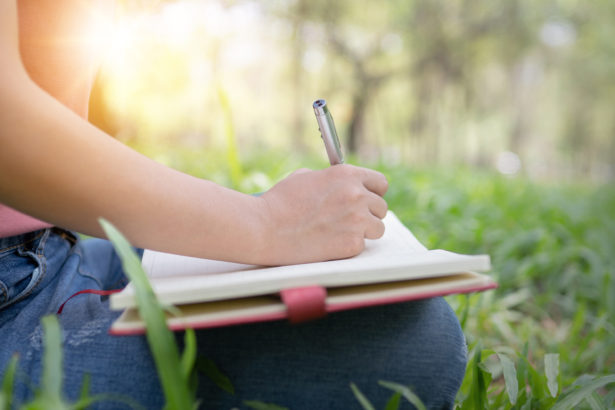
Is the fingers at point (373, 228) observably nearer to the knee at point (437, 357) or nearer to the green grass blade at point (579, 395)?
the knee at point (437, 357)

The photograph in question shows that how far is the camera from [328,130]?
894 mm

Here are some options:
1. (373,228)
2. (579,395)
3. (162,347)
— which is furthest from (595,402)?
(162,347)

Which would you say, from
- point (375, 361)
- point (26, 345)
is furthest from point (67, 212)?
point (375, 361)

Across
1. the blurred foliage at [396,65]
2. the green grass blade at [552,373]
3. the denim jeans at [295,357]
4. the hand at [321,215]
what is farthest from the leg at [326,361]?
the blurred foliage at [396,65]

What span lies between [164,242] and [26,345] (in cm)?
25

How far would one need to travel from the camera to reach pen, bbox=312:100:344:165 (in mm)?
875

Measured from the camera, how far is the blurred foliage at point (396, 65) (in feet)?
19.5

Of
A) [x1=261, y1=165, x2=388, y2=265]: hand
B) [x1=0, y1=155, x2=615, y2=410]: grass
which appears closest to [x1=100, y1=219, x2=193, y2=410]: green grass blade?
[x1=0, y1=155, x2=615, y2=410]: grass

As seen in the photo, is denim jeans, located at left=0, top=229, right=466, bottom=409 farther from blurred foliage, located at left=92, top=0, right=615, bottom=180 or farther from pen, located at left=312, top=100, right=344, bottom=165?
blurred foliage, located at left=92, top=0, right=615, bottom=180

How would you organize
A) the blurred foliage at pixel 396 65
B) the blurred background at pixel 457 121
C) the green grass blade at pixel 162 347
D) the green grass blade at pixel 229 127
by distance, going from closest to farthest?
the green grass blade at pixel 162 347
the blurred background at pixel 457 121
the green grass blade at pixel 229 127
the blurred foliage at pixel 396 65

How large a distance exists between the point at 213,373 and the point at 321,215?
0.90ft

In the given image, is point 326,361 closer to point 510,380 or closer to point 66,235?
point 510,380

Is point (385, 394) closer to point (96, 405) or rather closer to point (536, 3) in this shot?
point (96, 405)

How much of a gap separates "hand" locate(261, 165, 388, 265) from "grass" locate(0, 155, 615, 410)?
0.20 m
